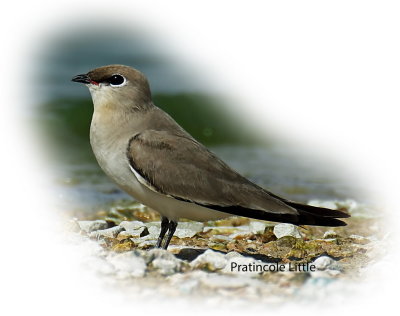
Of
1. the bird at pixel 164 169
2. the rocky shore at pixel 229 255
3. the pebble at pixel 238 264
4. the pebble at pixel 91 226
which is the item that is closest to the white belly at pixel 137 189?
the bird at pixel 164 169

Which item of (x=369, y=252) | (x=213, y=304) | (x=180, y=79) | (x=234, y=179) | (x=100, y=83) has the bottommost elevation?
(x=213, y=304)

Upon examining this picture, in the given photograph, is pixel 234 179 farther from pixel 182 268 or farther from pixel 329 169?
pixel 329 169

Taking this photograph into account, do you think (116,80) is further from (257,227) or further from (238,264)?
(257,227)

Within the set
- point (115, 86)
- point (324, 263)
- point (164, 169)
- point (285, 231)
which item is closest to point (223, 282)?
point (324, 263)

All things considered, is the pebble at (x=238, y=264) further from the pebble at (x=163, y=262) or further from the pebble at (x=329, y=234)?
the pebble at (x=329, y=234)

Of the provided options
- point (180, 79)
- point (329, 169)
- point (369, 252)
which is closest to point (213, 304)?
point (369, 252)
